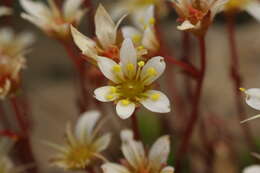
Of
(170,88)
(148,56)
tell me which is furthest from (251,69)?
(148,56)

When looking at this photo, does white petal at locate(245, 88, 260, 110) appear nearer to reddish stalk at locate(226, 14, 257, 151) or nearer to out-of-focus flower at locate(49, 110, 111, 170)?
out-of-focus flower at locate(49, 110, 111, 170)

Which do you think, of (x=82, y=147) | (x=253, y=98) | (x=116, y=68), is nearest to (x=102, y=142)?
(x=82, y=147)

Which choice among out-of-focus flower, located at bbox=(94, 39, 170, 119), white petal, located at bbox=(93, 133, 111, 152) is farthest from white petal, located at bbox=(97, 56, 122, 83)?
white petal, located at bbox=(93, 133, 111, 152)

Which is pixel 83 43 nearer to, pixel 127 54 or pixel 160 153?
pixel 127 54

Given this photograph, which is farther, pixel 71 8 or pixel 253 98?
pixel 71 8

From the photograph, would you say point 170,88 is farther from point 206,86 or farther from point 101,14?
point 101,14

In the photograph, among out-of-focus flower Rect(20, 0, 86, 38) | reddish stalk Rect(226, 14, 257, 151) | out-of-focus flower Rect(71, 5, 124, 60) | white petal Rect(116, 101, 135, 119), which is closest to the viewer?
white petal Rect(116, 101, 135, 119)
